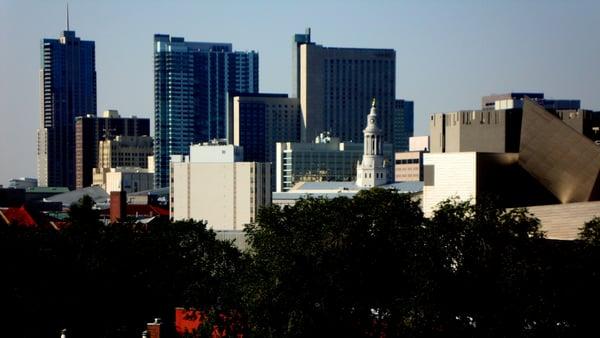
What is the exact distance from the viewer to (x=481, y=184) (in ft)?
427

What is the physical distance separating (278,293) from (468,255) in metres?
10.8

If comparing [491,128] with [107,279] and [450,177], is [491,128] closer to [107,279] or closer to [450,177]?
[450,177]

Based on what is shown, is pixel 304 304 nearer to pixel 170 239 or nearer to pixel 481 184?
pixel 170 239

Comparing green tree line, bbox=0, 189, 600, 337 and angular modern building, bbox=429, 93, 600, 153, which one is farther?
angular modern building, bbox=429, 93, 600, 153

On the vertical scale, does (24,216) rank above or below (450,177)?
below

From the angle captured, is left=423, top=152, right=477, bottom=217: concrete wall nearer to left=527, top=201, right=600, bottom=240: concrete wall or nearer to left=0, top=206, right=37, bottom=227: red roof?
left=527, top=201, right=600, bottom=240: concrete wall

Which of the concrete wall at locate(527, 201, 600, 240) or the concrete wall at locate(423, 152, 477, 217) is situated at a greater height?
the concrete wall at locate(423, 152, 477, 217)

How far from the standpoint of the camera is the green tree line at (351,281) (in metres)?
78.8

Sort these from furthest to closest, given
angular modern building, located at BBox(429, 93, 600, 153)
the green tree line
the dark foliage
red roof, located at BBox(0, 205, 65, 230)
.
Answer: red roof, located at BBox(0, 205, 65, 230) → angular modern building, located at BBox(429, 93, 600, 153) → the dark foliage → the green tree line

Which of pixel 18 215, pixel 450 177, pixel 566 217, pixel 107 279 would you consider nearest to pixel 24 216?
pixel 18 215

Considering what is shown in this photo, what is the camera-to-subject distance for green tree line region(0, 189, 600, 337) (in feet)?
259

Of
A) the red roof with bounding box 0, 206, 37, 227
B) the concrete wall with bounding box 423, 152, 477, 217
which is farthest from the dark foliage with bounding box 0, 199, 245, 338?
the red roof with bounding box 0, 206, 37, 227

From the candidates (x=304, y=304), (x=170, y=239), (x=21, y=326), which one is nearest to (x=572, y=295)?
(x=304, y=304)

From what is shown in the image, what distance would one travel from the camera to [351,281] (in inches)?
3420
